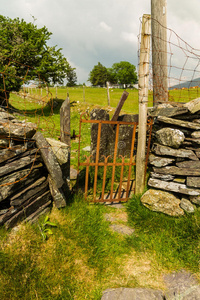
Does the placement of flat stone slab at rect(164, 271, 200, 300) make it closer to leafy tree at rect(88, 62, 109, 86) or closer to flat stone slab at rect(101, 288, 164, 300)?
flat stone slab at rect(101, 288, 164, 300)

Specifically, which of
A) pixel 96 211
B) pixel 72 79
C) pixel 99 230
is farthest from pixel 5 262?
pixel 72 79

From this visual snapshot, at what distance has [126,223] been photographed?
385 centimetres

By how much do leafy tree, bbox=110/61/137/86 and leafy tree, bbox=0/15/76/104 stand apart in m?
69.7

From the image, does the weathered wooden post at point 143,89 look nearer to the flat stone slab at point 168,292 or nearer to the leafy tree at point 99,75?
the flat stone slab at point 168,292

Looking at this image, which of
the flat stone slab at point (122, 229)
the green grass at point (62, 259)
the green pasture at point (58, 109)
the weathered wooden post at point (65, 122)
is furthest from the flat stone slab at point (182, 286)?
the green pasture at point (58, 109)

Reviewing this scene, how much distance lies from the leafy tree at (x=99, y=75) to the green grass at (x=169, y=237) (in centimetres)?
8110

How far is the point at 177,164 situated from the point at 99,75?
272 feet

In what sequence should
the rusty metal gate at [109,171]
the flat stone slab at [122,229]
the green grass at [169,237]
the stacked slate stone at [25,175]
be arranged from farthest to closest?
the rusty metal gate at [109,171] → the flat stone slab at [122,229] → the stacked slate stone at [25,175] → the green grass at [169,237]

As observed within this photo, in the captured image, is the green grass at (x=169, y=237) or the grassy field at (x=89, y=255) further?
the green grass at (x=169, y=237)

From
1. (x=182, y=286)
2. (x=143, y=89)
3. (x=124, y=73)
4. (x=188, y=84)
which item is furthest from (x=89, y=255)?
(x=124, y=73)

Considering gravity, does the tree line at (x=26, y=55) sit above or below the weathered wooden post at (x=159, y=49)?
above

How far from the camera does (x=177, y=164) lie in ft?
12.6

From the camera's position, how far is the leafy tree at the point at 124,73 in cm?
8347

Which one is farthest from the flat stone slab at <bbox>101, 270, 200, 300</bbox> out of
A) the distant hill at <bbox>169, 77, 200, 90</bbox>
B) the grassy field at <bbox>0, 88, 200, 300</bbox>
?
the distant hill at <bbox>169, 77, 200, 90</bbox>
